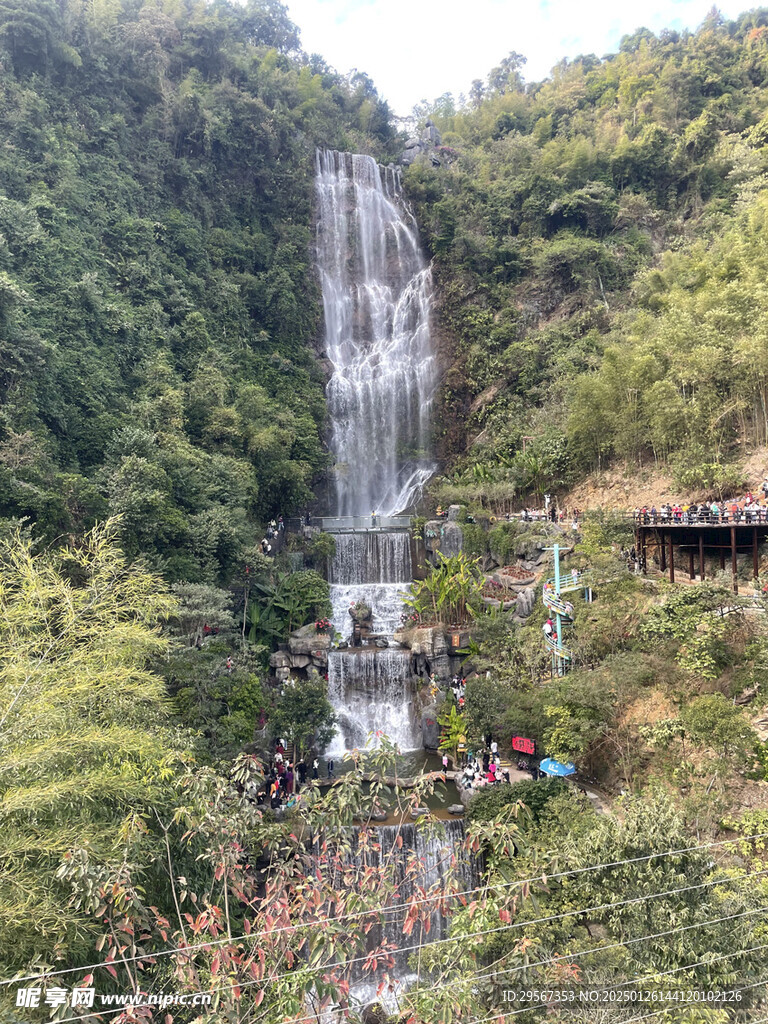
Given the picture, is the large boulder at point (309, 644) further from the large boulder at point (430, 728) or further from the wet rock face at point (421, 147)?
the wet rock face at point (421, 147)

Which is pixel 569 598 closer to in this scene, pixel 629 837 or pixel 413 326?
pixel 629 837

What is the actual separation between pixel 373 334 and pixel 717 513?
68.5 feet

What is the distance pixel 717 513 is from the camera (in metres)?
14.4

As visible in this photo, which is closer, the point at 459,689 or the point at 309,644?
the point at 459,689

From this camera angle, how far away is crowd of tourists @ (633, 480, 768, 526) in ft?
43.6

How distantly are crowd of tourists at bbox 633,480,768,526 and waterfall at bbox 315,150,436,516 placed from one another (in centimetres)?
1296

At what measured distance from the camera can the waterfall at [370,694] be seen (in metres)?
17.4

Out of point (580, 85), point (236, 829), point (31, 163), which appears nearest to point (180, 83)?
point (31, 163)

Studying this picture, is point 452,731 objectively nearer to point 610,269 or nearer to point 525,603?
point 525,603

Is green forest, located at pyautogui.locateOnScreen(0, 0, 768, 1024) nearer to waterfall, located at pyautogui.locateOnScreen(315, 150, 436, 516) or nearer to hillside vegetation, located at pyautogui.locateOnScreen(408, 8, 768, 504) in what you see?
hillside vegetation, located at pyautogui.locateOnScreen(408, 8, 768, 504)

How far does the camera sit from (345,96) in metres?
38.9

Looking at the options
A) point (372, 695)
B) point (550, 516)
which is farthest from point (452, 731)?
point (550, 516)

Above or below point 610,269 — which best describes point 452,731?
below

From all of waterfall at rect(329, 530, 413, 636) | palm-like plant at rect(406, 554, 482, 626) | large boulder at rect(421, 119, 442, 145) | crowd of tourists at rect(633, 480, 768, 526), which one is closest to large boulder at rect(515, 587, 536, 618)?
palm-like plant at rect(406, 554, 482, 626)
